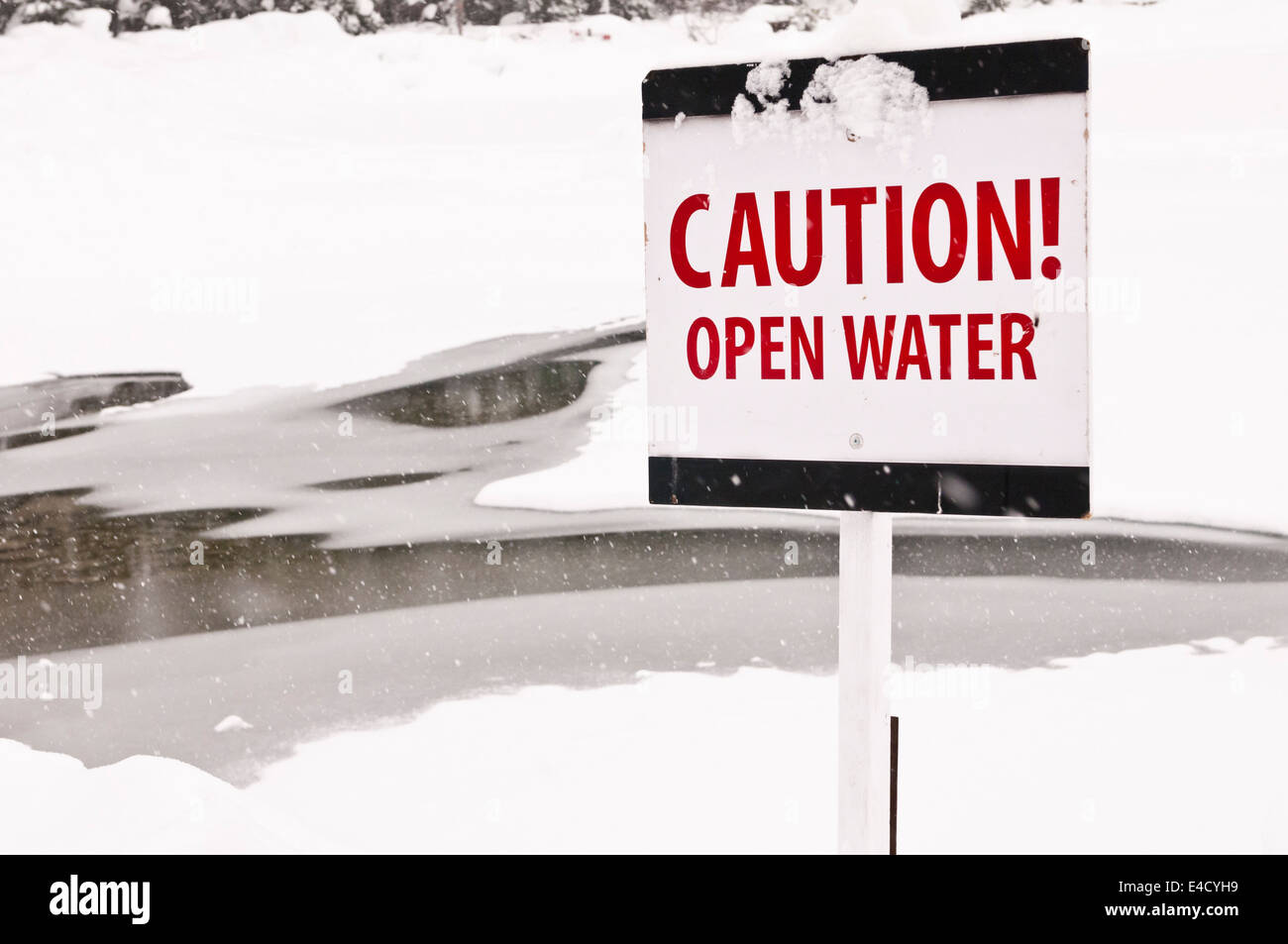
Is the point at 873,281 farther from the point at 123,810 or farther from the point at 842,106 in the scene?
the point at 123,810

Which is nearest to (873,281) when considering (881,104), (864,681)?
(881,104)

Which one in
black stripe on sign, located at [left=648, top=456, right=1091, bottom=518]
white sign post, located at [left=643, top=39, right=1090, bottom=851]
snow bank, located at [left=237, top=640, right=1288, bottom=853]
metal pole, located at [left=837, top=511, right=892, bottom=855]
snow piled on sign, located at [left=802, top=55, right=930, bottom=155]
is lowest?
snow bank, located at [left=237, top=640, right=1288, bottom=853]

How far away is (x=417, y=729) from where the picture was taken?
445cm

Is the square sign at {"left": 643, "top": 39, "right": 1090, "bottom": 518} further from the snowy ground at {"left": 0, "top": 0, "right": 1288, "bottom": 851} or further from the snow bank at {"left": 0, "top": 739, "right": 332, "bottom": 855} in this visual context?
the snow bank at {"left": 0, "top": 739, "right": 332, "bottom": 855}

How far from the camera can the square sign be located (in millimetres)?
1652

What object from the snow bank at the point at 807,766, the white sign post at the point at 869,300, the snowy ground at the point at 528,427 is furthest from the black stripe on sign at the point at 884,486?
the snow bank at the point at 807,766

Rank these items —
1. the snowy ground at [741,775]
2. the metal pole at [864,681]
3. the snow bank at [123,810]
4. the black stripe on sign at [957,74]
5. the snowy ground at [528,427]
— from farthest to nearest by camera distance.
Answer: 1. the snowy ground at [528,427]
2. the snowy ground at [741,775]
3. the snow bank at [123,810]
4. the metal pole at [864,681]
5. the black stripe on sign at [957,74]

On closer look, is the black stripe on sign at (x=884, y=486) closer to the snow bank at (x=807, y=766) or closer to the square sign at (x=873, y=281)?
the square sign at (x=873, y=281)

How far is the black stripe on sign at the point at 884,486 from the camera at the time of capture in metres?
1.66

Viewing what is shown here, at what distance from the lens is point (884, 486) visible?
1715mm

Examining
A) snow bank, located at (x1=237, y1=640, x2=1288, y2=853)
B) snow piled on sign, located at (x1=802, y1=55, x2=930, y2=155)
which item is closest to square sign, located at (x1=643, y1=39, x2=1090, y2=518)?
snow piled on sign, located at (x1=802, y1=55, x2=930, y2=155)

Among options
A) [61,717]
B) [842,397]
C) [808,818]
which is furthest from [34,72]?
[842,397]

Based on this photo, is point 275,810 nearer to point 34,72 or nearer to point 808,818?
point 808,818

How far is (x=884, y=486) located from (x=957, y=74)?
56 centimetres
